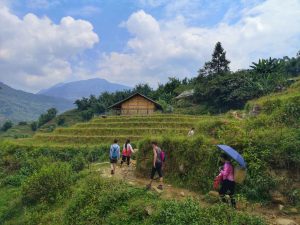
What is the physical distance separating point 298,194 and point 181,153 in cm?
460

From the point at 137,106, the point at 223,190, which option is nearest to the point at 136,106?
the point at 137,106

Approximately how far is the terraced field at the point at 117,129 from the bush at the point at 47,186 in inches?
594

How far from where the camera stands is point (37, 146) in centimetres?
3306

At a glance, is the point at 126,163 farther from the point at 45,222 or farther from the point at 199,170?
the point at 199,170

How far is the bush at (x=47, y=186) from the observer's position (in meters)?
16.2

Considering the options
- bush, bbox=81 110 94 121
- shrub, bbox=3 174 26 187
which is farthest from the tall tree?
shrub, bbox=3 174 26 187

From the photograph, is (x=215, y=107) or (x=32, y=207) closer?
(x=32, y=207)

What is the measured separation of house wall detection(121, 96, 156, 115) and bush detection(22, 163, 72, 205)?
99.8 ft

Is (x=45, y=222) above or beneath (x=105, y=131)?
beneath

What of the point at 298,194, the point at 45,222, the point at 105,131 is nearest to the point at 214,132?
the point at 298,194

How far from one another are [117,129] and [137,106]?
1246 cm

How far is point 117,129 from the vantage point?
35219 mm

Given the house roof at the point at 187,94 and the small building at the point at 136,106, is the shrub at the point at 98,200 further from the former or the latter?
the house roof at the point at 187,94

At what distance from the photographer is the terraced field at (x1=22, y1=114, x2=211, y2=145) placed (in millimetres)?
33494
